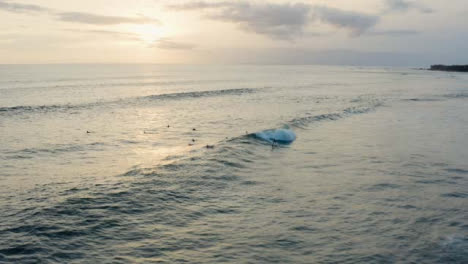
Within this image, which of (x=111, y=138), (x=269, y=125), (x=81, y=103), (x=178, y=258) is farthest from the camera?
(x=81, y=103)

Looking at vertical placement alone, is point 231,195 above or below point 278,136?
below

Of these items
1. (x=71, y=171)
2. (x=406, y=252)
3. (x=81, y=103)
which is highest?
(x=81, y=103)

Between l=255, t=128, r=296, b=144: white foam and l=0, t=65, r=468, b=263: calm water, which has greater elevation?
l=255, t=128, r=296, b=144: white foam

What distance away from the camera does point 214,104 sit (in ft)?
156

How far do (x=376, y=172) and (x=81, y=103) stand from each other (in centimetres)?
3814

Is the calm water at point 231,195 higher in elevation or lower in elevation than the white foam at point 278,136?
lower

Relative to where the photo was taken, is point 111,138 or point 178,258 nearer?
point 178,258

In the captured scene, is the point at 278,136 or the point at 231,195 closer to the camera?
the point at 231,195

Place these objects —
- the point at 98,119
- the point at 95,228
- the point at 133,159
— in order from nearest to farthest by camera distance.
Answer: the point at 95,228
the point at 133,159
the point at 98,119

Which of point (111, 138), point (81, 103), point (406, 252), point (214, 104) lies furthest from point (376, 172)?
point (81, 103)

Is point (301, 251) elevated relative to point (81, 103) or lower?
lower

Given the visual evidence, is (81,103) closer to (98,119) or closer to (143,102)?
(143,102)

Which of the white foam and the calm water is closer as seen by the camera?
the calm water

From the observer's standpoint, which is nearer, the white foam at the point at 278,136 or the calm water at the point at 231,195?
the calm water at the point at 231,195
